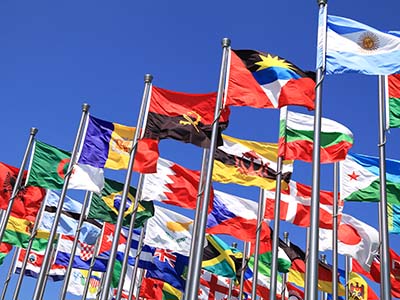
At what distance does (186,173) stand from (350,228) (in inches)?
359

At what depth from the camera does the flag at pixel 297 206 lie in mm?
23105

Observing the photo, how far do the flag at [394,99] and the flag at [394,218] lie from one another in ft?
17.7

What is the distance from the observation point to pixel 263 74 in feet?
50.8

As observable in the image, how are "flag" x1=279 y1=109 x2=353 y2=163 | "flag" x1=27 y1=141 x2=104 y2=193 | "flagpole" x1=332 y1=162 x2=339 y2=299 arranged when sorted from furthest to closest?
"flag" x1=27 y1=141 x2=104 y2=193, "flag" x1=279 y1=109 x2=353 y2=163, "flagpole" x1=332 y1=162 x2=339 y2=299

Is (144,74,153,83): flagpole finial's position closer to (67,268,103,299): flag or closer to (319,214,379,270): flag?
(319,214,379,270): flag

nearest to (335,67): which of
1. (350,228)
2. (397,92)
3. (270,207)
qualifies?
(397,92)

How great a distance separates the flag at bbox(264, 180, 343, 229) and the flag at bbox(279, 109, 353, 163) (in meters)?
3.61

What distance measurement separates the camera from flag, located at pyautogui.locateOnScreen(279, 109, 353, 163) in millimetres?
19062

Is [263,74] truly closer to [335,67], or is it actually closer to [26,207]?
[335,67]

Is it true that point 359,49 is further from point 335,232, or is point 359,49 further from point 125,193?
point 125,193

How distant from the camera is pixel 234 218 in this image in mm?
22844

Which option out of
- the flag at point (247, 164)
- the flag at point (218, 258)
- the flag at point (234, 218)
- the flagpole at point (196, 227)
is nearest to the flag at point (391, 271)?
the flag at point (234, 218)

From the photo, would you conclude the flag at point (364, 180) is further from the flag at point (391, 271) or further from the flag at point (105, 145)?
the flag at point (105, 145)

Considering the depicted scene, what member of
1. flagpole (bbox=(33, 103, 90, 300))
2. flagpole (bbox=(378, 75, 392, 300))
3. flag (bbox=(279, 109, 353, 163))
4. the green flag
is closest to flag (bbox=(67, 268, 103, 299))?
the green flag
